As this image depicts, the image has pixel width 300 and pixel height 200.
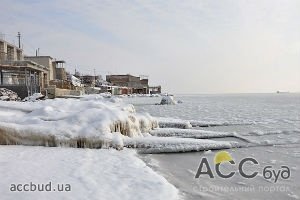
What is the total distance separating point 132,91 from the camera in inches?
5305

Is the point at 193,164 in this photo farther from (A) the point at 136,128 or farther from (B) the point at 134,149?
(A) the point at 136,128

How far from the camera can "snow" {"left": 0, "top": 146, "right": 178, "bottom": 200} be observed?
20.1 feet

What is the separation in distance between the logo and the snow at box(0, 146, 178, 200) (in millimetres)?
1755

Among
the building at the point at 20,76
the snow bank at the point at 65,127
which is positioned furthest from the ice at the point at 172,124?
the building at the point at 20,76

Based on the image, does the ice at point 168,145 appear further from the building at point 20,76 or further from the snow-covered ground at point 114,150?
the building at point 20,76

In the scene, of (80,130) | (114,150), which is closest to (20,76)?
(80,130)

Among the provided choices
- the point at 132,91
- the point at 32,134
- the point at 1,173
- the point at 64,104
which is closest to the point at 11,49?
the point at 64,104

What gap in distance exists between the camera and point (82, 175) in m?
7.35

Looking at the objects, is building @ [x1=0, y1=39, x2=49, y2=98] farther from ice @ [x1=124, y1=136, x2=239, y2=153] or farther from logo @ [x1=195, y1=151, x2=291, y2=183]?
logo @ [x1=195, y1=151, x2=291, y2=183]

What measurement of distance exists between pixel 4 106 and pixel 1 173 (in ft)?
25.5

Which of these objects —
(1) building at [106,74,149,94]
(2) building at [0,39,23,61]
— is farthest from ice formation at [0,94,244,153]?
(1) building at [106,74,149,94]

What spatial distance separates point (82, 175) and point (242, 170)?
14.5 feet

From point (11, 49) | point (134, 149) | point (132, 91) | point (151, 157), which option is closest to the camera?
point (151, 157)

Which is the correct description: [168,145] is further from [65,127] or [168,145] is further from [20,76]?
[20,76]
